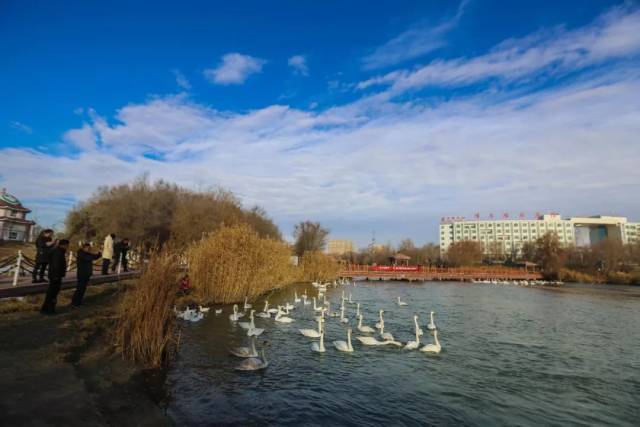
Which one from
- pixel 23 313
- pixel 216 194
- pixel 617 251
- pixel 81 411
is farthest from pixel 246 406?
pixel 617 251

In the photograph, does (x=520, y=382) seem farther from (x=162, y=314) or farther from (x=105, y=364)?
(x=105, y=364)

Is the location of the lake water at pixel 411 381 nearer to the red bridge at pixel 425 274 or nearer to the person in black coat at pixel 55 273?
the person in black coat at pixel 55 273

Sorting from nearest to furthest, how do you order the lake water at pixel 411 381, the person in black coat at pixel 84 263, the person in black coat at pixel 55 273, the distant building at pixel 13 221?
the lake water at pixel 411 381, the person in black coat at pixel 55 273, the person in black coat at pixel 84 263, the distant building at pixel 13 221

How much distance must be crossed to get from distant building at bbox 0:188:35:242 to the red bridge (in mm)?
45736

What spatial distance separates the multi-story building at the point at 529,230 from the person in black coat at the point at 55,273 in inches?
5041

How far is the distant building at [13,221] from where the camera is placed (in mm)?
50906

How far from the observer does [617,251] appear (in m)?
66.4

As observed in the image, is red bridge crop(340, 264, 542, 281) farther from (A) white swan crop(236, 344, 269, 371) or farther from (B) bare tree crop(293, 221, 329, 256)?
(A) white swan crop(236, 344, 269, 371)

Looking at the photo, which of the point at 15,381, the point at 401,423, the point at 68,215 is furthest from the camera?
the point at 68,215

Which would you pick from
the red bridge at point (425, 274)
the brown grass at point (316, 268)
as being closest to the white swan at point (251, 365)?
the brown grass at point (316, 268)

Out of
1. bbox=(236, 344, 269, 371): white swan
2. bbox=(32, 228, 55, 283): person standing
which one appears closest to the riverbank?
bbox=(236, 344, 269, 371): white swan

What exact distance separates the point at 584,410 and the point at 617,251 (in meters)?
75.3

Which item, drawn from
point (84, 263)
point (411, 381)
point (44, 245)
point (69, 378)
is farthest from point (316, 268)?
point (69, 378)

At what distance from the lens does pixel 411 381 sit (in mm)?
8930
